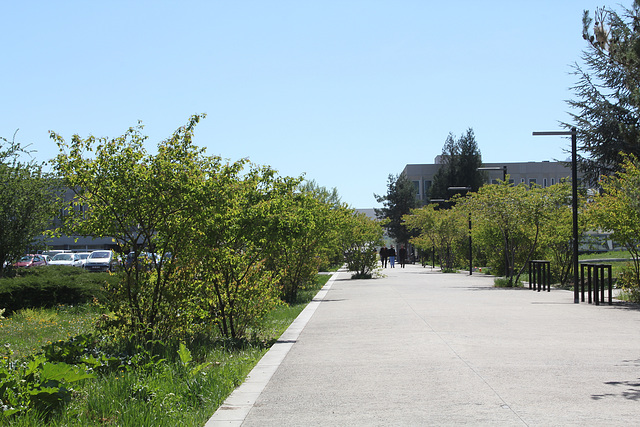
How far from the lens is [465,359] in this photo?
896 cm

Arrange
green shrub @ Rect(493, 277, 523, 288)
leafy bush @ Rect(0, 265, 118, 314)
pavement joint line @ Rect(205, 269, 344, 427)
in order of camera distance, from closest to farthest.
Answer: pavement joint line @ Rect(205, 269, 344, 427) < leafy bush @ Rect(0, 265, 118, 314) < green shrub @ Rect(493, 277, 523, 288)

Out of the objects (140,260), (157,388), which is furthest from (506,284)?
(157,388)

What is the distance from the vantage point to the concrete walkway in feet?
19.9

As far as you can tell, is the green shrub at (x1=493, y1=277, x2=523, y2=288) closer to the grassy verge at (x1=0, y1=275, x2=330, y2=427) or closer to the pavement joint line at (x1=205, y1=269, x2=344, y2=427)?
the pavement joint line at (x1=205, y1=269, x2=344, y2=427)

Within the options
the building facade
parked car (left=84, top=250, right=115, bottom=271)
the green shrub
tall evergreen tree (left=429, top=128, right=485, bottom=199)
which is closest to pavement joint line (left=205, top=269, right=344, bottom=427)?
the green shrub

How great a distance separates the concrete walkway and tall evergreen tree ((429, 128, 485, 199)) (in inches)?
2652

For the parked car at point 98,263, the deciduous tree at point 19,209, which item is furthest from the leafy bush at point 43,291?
the parked car at point 98,263

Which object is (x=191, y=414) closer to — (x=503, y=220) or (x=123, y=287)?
(x=123, y=287)

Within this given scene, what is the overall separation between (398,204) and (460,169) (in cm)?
1043

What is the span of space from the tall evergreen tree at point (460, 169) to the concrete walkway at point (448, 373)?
67.4 m

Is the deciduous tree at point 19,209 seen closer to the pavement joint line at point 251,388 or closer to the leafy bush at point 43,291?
the leafy bush at point 43,291

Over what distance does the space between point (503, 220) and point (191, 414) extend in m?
23.1

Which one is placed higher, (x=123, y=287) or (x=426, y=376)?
(x=123, y=287)

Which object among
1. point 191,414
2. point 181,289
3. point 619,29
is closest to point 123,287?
point 181,289
